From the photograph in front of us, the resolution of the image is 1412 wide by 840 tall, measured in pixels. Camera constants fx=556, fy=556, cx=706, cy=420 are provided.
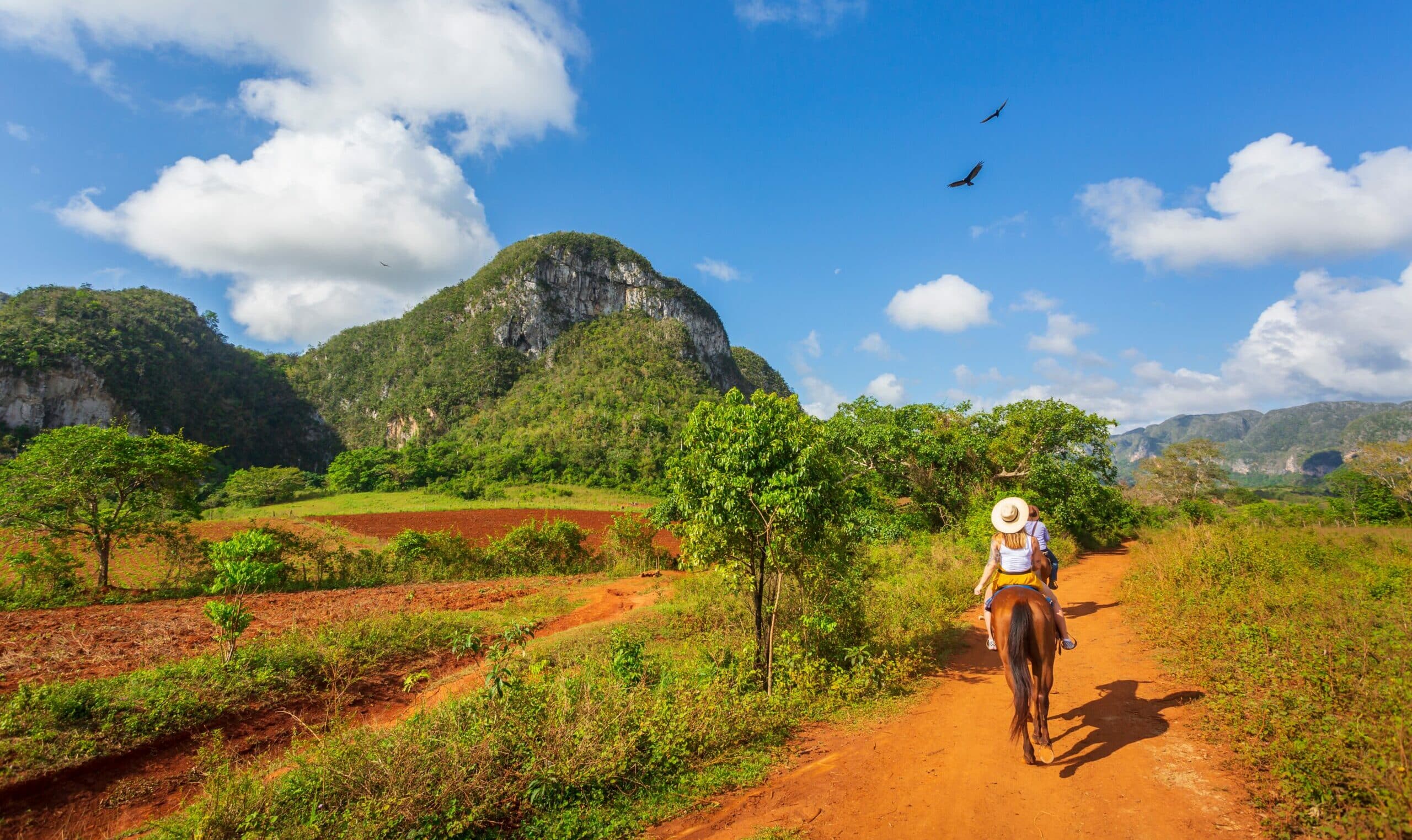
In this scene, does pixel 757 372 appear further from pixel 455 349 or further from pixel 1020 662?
pixel 1020 662

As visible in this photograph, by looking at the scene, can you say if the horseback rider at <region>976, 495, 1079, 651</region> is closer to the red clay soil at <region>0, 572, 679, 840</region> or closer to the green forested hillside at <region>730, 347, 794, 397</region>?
the red clay soil at <region>0, 572, 679, 840</region>

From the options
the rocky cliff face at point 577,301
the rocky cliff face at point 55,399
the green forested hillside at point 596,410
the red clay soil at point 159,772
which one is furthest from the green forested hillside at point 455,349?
the red clay soil at point 159,772

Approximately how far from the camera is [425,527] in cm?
3366

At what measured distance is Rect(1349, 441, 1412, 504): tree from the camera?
85.8 ft

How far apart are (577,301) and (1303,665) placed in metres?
105

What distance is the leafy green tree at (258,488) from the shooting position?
49.0m

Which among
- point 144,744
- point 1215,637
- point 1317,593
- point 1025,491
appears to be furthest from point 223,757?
point 1025,491

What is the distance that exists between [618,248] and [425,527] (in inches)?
3361

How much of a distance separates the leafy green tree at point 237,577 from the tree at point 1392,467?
4252cm

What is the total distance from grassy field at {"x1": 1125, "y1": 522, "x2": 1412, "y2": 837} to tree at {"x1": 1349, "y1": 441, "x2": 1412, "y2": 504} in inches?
1037

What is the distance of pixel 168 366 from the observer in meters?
78.3

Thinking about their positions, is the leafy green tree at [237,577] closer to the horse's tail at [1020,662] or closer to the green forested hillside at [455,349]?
the horse's tail at [1020,662]

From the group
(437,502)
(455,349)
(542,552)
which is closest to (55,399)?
(455,349)

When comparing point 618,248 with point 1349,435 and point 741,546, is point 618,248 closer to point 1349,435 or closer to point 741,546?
point 741,546
